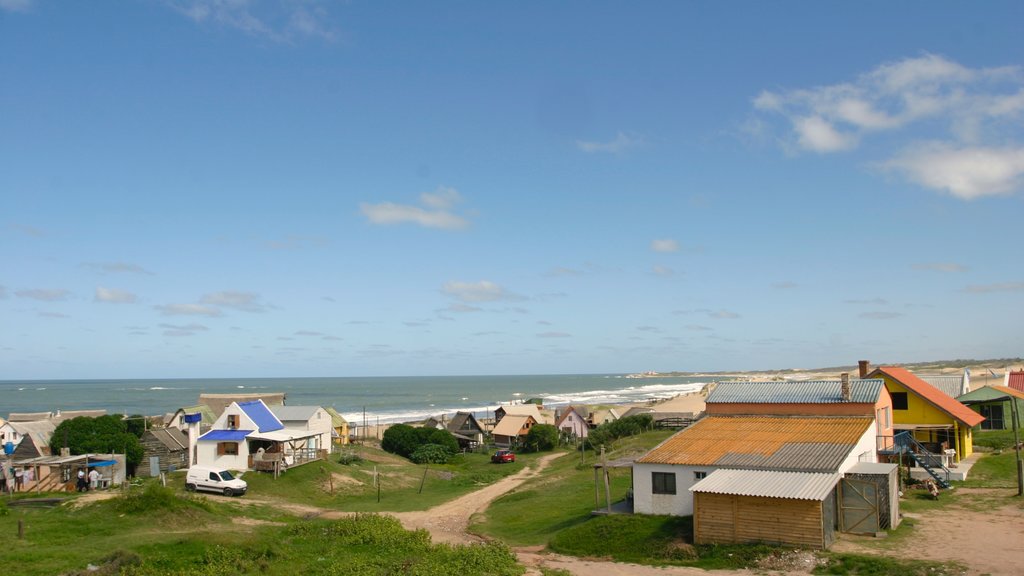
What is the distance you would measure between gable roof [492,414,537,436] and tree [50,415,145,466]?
37.9 meters

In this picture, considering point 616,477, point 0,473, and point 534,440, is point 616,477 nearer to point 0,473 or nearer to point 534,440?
point 534,440

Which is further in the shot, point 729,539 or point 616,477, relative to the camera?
point 616,477

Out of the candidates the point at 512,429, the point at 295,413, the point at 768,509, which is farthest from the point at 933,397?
the point at 295,413

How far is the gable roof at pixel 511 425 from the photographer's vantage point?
7588 cm

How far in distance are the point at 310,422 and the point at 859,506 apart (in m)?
41.2

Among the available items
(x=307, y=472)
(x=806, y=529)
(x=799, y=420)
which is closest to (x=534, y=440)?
(x=307, y=472)

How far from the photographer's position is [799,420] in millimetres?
36156

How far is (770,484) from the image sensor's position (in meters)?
26.2

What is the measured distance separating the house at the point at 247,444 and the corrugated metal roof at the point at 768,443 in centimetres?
2613

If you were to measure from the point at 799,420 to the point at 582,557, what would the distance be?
49.3 ft

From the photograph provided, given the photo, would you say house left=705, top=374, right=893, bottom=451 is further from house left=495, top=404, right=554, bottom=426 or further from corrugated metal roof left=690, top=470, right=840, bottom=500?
house left=495, top=404, right=554, bottom=426

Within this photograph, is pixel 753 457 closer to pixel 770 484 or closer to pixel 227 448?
pixel 770 484

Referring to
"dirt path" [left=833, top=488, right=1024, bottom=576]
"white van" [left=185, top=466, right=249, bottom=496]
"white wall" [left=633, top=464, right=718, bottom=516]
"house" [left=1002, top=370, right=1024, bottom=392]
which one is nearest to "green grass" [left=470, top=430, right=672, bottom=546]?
"white wall" [left=633, top=464, right=718, bottom=516]

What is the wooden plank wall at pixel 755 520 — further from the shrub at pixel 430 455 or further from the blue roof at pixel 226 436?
the shrub at pixel 430 455
